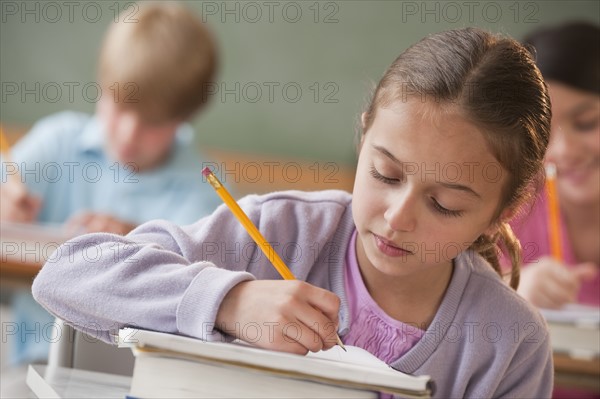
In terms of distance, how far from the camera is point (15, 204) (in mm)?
2006

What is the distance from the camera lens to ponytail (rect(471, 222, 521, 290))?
1123mm

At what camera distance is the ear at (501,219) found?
1083mm

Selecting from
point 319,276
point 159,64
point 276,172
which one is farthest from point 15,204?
point 276,172

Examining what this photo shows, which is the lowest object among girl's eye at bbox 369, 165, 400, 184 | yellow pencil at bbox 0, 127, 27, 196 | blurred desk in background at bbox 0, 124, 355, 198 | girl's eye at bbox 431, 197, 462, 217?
blurred desk in background at bbox 0, 124, 355, 198

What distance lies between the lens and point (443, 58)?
0.99m

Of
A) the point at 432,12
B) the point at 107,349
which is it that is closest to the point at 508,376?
the point at 107,349

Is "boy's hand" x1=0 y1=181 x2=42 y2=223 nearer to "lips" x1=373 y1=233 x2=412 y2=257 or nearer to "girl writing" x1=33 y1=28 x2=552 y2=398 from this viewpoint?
"girl writing" x1=33 y1=28 x2=552 y2=398

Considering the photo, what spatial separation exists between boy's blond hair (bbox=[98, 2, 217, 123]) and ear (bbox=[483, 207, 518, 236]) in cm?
131

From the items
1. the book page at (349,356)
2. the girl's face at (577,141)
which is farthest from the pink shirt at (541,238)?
the book page at (349,356)

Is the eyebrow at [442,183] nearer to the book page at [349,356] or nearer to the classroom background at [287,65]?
the book page at [349,356]

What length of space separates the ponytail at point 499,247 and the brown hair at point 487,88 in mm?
77

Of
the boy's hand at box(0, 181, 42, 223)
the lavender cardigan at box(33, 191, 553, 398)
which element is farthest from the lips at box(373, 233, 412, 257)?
the boy's hand at box(0, 181, 42, 223)

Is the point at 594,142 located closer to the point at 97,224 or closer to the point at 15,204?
the point at 97,224

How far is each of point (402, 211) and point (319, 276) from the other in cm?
20
